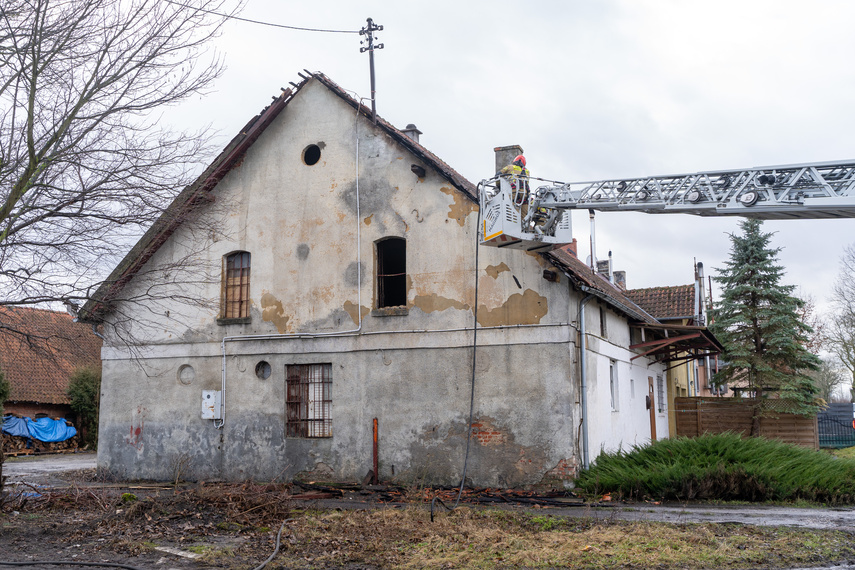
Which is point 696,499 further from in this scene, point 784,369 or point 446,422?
point 784,369

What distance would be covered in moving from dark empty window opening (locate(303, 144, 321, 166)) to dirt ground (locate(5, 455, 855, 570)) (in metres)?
7.33

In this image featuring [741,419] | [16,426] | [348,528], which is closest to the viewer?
[348,528]

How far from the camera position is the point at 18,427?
2753cm

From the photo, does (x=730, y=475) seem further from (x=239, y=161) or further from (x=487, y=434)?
(x=239, y=161)

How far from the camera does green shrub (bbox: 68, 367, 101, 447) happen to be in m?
29.5

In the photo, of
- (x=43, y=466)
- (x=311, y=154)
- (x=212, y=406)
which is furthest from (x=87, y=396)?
(x=311, y=154)

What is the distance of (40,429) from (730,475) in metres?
25.4

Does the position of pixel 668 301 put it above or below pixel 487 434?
above

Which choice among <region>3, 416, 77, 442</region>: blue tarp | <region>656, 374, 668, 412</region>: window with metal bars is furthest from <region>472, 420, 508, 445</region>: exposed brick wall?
<region>3, 416, 77, 442</region>: blue tarp

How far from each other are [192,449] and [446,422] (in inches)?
235

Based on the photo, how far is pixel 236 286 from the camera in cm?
1708

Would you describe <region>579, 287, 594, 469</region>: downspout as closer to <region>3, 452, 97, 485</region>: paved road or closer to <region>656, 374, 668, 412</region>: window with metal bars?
<region>656, 374, 668, 412</region>: window with metal bars

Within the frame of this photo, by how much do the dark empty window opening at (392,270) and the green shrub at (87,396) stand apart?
17307 mm

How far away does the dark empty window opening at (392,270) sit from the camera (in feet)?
52.0
